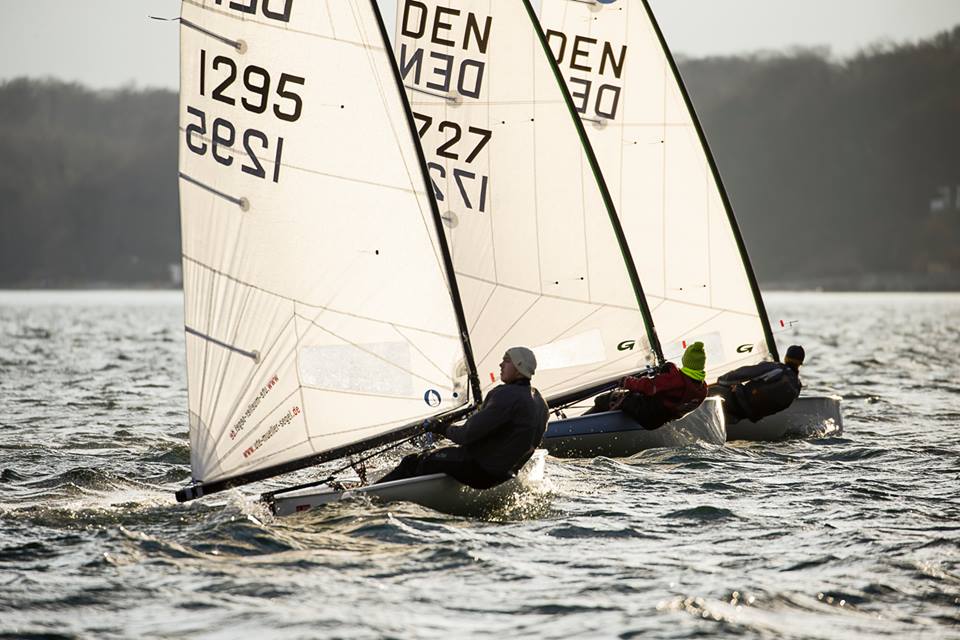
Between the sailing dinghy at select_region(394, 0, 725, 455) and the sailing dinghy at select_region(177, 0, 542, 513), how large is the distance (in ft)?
12.7

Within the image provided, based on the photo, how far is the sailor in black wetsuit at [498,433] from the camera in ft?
32.0

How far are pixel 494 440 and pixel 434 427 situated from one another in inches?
17.0

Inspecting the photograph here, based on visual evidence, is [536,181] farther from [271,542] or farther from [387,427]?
[271,542]

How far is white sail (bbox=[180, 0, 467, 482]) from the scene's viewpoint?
9.65 meters

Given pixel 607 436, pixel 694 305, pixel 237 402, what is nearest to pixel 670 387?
pixel 607 436

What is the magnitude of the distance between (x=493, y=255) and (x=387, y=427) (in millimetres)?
4223

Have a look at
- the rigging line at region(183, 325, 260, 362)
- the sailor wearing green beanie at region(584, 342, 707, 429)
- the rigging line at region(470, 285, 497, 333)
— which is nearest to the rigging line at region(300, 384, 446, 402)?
the rigging line at region(183, 325, 260, 362)

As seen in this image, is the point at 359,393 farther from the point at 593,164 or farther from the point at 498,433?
the point at 593,164

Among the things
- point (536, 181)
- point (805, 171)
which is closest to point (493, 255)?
point (536, 181)

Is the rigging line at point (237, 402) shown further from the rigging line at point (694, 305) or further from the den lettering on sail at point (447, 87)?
the rigging line at point (694, 305)

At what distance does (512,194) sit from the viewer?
13.9 meters

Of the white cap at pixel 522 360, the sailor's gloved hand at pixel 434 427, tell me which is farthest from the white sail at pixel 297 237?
the white cap at pixel 522 360

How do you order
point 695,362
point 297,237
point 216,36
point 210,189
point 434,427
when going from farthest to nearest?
1. point 695,362
2. point 434,427
3. point 297,237
4. point 210,189
5. point 216,36

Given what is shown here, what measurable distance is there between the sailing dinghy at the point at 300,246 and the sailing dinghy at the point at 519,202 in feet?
12.7
